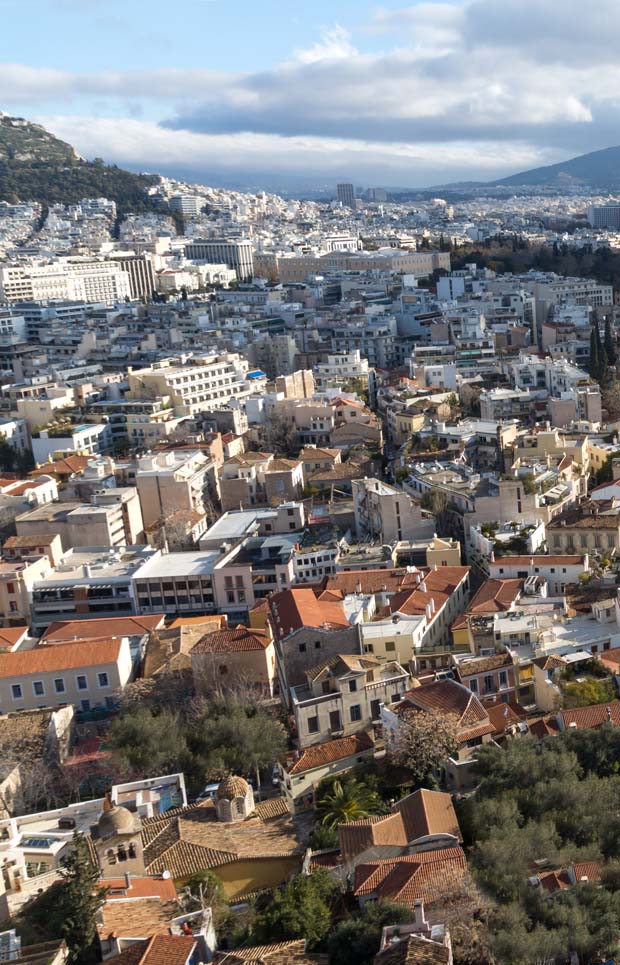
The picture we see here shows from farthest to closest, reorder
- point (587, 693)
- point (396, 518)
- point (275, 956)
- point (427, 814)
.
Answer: point (396, 518)
point (587, 693)
point (427, 814)
point (275, 956)

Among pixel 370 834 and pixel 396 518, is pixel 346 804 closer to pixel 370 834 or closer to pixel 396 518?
pixel 370 834

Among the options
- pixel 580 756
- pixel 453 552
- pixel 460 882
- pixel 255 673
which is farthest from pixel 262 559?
pixel 460 882

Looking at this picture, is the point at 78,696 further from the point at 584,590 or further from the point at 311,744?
the point at 584,590

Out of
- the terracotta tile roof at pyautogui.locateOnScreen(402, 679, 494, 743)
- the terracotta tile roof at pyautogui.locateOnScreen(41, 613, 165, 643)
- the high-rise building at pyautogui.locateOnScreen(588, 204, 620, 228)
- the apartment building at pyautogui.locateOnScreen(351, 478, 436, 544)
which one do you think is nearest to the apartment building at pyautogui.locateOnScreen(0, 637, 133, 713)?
the terracotta tile roof at pyautogui.locateOnScreen(41, 613, 165, 643)

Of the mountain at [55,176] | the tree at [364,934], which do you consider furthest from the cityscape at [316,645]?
the mountain at [55,176]

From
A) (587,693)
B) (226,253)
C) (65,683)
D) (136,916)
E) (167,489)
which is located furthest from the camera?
(226,253)

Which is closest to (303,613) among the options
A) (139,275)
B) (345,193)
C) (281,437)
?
(281,437)

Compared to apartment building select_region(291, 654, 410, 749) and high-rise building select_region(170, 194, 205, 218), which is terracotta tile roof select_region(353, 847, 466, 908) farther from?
high-rise building select_region(170, 194, 205, 218)
